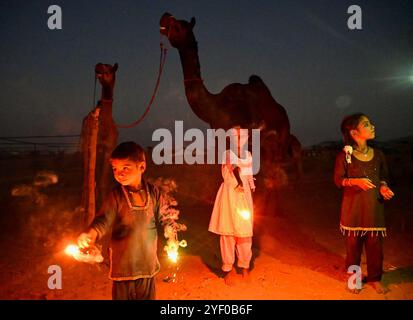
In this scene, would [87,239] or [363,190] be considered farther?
[363,190]

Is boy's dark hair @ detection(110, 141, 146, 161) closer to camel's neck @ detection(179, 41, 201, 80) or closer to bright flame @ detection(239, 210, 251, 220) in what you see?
bright flame @ detection(239, 210, 251, 220)

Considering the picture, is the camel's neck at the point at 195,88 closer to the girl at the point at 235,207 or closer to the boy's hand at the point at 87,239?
the girl at the point at 235,207

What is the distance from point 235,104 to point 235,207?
12.0 ft

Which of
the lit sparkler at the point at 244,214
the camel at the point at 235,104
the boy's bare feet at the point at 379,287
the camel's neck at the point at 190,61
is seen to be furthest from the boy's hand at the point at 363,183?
the camel's neck at the point at 190,61

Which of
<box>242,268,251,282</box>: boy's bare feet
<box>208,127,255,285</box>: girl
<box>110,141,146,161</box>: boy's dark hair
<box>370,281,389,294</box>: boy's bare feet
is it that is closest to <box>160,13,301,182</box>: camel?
<box>208,127,255,285</box>: girl

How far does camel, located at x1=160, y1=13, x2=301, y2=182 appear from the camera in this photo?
7.05 meters

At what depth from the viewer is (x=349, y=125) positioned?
479 centimetres

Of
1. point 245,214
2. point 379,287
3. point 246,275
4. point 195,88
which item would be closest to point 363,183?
point 379,287

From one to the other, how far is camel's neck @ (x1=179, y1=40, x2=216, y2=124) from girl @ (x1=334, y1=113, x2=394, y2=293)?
3.25 metres

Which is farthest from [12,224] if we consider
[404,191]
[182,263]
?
[404,191]

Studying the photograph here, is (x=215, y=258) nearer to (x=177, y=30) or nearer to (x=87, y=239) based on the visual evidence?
(x=87, y=239)
